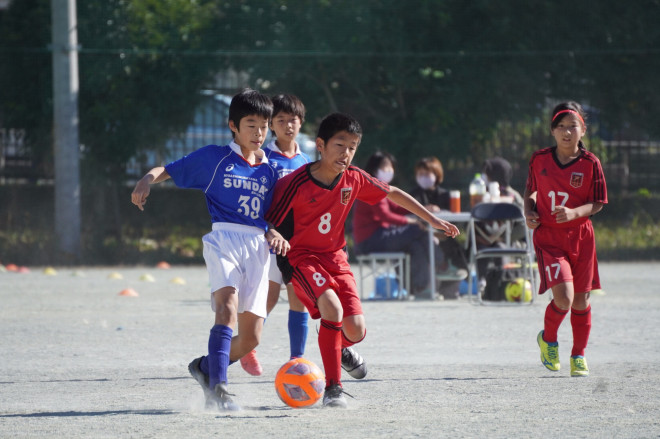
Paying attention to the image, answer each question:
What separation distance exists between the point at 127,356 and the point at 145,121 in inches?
384

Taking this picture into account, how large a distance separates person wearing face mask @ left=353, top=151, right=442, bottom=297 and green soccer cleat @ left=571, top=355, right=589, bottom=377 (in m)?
5.01

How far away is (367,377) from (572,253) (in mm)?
1529

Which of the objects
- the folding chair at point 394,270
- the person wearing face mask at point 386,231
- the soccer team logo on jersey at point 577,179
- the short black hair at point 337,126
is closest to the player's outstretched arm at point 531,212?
the soccer team logo on jersey at point 577,179

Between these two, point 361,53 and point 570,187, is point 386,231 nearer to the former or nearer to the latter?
point 570,187

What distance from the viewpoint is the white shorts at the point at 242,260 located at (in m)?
5.75

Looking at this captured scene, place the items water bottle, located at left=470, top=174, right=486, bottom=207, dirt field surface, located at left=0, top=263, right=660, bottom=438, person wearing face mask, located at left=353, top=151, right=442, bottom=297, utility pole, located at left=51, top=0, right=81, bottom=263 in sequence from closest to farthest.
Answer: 1. dirt field surface, located at left=0, top=263, right=660, bottom=438
2. person wearing face mask, located at left=353, top=151, right=442, bottom=297
3. water bottle, located at left=470, top=174, right=486, bottom=207
4. utility pole, located at left=51, top=0, right=81, bottom=263

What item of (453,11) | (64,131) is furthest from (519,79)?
(64,131)

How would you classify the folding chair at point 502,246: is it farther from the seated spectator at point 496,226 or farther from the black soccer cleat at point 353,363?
the black soccer cleat at point 353,363

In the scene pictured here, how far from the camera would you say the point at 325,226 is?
19.5ft

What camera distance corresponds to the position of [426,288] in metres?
12.0

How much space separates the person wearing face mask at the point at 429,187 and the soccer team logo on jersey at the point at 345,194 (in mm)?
6276

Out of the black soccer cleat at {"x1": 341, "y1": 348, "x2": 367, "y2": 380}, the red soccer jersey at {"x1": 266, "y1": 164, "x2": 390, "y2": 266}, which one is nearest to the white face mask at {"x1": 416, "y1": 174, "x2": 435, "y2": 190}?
the black soccer cleat at {"x1": 341, "y1": 348, "x2": 367, "y2": 380}

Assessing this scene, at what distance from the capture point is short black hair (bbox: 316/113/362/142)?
586 centimetres

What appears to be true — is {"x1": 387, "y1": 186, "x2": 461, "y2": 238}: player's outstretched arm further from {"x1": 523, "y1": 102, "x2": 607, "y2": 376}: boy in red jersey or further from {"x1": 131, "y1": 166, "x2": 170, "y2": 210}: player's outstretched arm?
{"x1": 131, "y1": 166, "x2": 170, "y2": 210}: player's outstretched arm
